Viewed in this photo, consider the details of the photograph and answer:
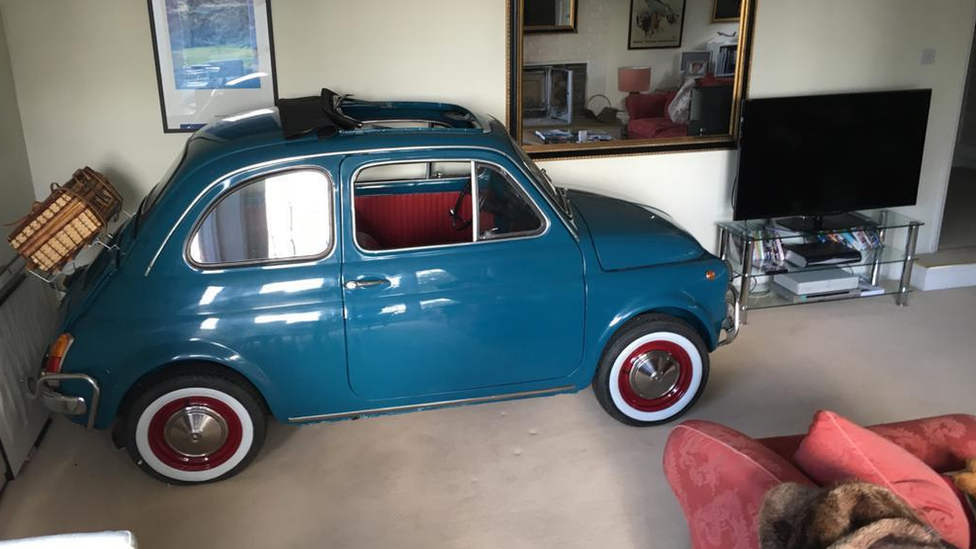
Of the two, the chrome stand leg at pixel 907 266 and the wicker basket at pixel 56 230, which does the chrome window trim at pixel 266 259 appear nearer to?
the wicker basket at pixel 56 230

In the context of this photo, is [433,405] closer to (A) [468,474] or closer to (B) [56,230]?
(A) [468,474]

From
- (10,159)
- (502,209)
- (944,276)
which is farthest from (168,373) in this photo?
(944,276)

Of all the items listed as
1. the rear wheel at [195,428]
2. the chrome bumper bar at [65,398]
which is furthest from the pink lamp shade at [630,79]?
the chrome bumper bar at [65,398]

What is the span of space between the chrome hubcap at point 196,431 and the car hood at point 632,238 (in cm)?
175

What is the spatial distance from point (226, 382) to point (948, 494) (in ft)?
8.23

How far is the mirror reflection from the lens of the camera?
189 inches

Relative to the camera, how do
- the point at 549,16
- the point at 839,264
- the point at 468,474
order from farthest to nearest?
the point at 839,264
the point at 549,16
the point at 468,474

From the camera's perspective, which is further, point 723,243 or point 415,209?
point 723,243

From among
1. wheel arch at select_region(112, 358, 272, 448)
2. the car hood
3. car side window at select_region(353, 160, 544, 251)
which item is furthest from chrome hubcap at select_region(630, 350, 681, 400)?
wheel arch at select_region(112, 358, 272, 448)

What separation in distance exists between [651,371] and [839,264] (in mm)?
2051

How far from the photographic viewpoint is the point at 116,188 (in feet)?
14.1

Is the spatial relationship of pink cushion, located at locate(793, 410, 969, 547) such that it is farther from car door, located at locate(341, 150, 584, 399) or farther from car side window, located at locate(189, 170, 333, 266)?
car side window, located at locate(189, 170, 333, 266)

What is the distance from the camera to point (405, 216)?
3.79 m

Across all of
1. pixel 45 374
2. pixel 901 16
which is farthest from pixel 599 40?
pixel 45 374
